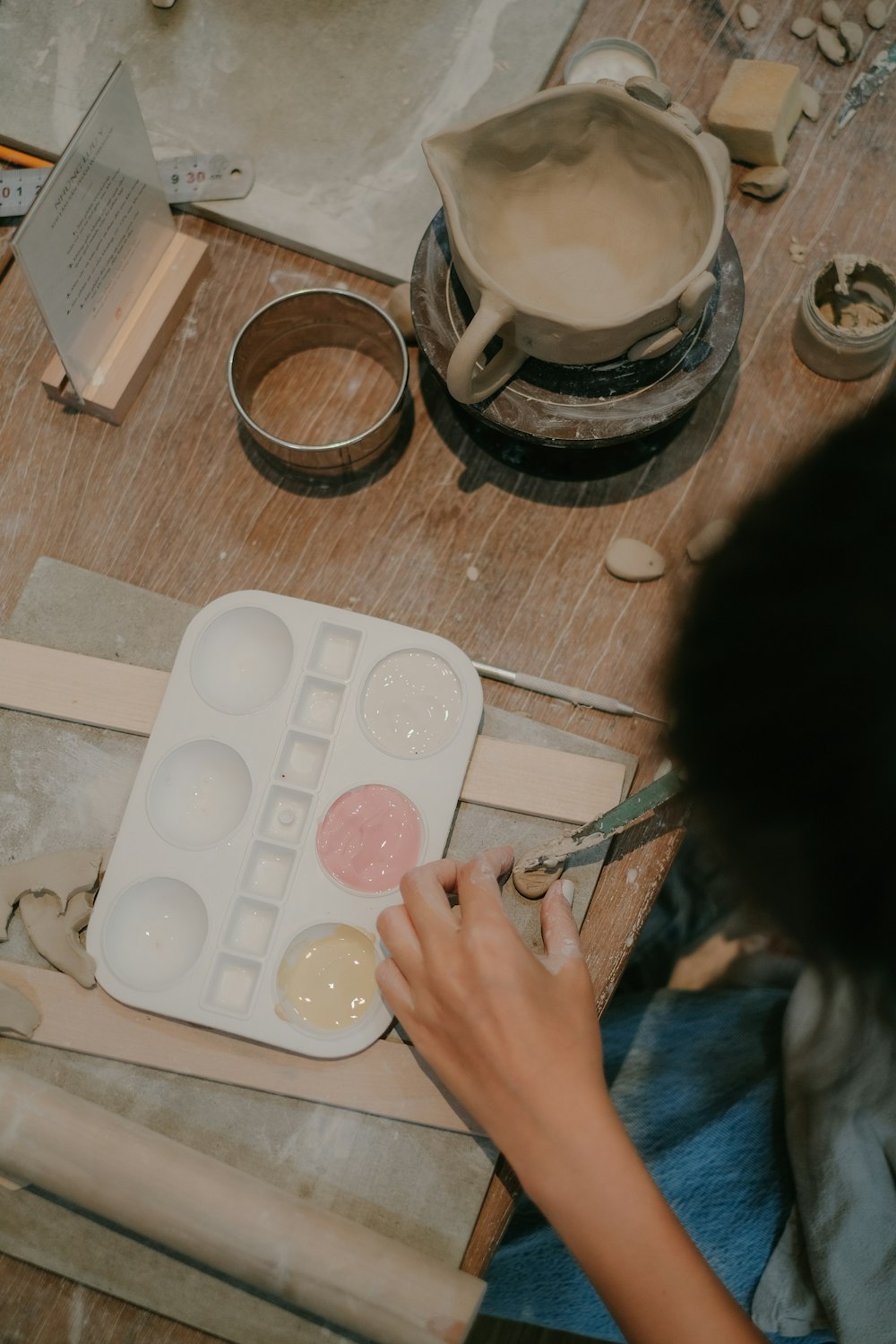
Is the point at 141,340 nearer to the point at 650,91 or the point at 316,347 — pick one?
the point at 316,347

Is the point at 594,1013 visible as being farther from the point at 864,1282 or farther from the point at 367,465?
the point at 367,465

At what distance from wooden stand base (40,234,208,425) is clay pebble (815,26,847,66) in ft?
2.52

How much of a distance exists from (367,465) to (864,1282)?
998mm

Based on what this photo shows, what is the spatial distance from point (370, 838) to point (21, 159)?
89 cm

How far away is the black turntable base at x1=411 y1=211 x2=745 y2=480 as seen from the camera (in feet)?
2.85

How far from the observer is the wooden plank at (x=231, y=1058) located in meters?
0.82

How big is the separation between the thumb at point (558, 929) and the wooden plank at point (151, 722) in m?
0.08

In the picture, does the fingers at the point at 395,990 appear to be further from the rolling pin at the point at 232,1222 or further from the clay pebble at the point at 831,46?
the clay pebble at the point at 831,46

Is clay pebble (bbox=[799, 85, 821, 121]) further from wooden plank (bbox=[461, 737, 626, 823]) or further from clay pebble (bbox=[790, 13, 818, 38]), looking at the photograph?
wooden plank (bbox=[461, 737, 626, 823])

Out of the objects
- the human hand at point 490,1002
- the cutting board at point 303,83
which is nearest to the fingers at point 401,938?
the human hand at point 490,1002

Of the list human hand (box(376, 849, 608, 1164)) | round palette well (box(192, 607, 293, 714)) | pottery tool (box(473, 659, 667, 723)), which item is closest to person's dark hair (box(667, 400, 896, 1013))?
human hand (box(376, 849, 608, 1164))

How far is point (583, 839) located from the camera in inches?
33.1

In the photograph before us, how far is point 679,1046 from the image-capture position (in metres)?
1.21

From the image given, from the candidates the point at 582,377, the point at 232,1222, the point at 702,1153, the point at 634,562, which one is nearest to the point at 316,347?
the point at 582,377
